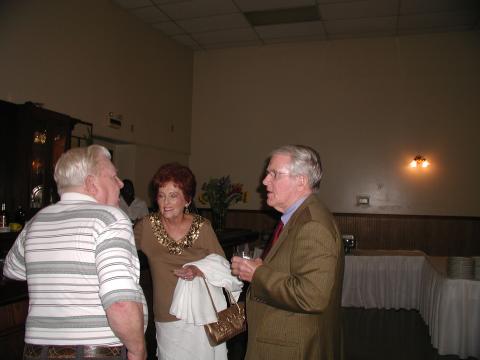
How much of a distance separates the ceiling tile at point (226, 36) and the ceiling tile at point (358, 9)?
153 centimetres

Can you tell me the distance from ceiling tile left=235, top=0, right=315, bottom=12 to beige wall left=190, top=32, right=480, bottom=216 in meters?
1.83

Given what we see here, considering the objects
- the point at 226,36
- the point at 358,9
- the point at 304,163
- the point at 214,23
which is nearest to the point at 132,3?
the point at 214,23

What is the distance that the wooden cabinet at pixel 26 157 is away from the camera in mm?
4219

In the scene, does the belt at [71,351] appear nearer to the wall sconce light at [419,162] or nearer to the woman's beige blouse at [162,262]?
the woman's beige blouse at [162,262]

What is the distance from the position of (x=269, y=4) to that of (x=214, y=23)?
1.27 metres

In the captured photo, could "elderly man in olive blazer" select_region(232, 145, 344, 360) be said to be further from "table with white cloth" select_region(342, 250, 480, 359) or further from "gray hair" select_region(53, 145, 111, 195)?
"table with white cloth" select_region(342, 250, 480, 359)

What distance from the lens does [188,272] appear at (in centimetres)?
217

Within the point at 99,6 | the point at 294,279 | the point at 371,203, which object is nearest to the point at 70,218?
the point at 294,279

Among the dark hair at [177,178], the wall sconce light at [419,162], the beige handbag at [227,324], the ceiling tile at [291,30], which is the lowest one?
the beige handbag at [227,324]

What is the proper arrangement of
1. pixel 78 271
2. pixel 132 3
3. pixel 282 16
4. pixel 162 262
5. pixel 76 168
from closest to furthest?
pixel 78 271, pixel 76 168, pixel 162 262, pixel 132 3, pixel 282 16

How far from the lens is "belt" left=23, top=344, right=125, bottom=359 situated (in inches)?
54.1

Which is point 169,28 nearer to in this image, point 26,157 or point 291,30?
point 291,30

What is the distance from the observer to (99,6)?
5801mm

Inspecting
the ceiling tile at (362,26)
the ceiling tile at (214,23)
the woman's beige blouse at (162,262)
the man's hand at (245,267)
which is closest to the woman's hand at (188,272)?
the woman's beige blouse at (162,262)
